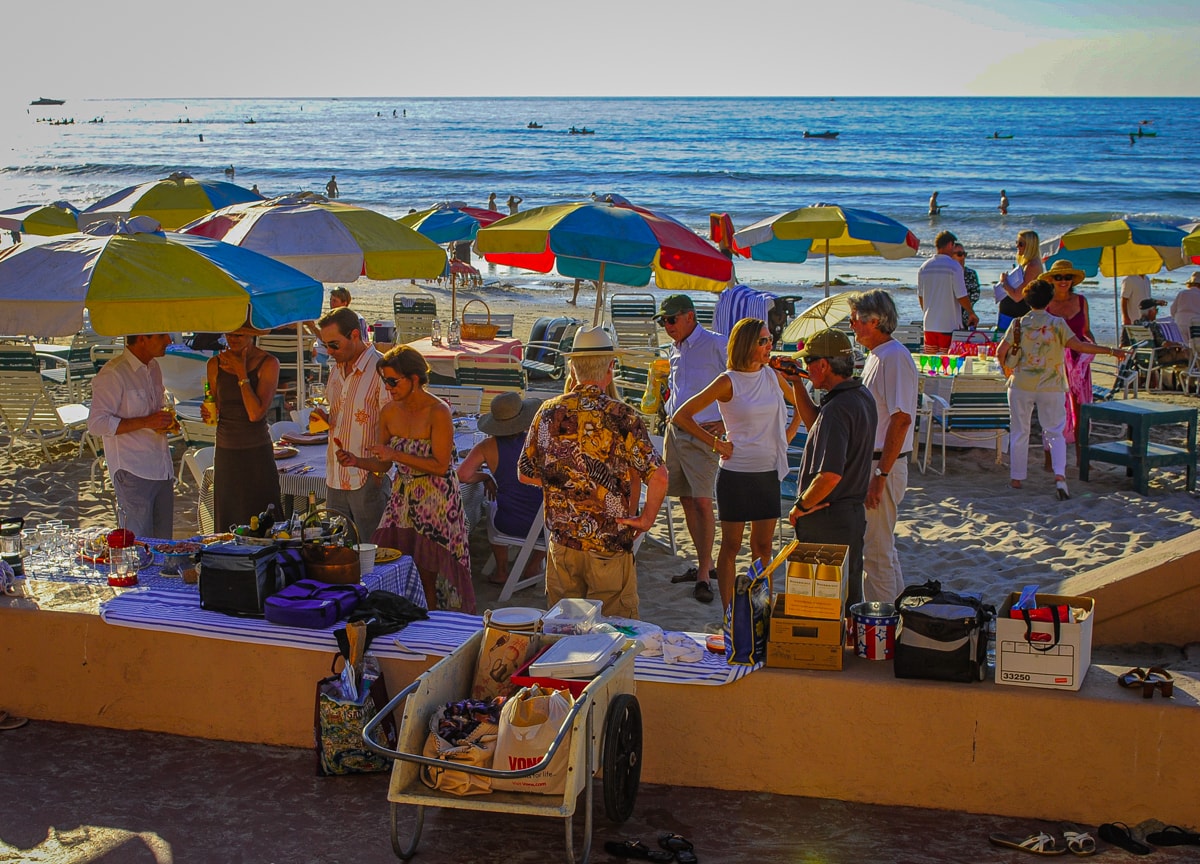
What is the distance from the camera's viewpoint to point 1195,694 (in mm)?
3770

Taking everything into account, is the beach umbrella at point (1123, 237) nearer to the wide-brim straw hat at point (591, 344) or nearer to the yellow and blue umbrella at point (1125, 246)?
the yellow and blue umbrella at point (1125, 246)

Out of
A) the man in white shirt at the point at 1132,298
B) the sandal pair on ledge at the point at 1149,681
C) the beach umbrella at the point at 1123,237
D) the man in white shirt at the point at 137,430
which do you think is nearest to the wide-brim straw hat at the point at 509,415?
the man in white shirt at the point at 137,430

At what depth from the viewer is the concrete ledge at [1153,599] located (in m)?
5.09

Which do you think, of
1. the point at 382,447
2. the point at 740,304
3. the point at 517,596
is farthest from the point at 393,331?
the point at 382,447

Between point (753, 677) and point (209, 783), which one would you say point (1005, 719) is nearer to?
point (753, 677)

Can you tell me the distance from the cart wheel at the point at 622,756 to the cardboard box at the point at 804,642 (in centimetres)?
54

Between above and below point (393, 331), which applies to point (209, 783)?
below

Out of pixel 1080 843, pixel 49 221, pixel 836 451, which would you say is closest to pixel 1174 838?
pixel 1080 843

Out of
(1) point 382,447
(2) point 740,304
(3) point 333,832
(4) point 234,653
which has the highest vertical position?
(2) point 740,304

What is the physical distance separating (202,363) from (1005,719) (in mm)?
7881

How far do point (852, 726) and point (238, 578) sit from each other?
2.38m

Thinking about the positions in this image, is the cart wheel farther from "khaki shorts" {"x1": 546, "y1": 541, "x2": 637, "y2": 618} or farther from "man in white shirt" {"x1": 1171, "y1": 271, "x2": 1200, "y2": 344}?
"man in white shirt" {"x1": 1171, "y1": 271, "x2": 1200, "y2": 344}

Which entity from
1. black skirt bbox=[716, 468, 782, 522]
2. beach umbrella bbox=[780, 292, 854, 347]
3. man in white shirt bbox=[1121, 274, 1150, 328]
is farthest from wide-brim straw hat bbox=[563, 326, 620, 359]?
man in white shirt bbox=[1121, 274, 1150, 328]

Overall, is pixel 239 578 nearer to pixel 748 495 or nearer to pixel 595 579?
pixel 595 579
